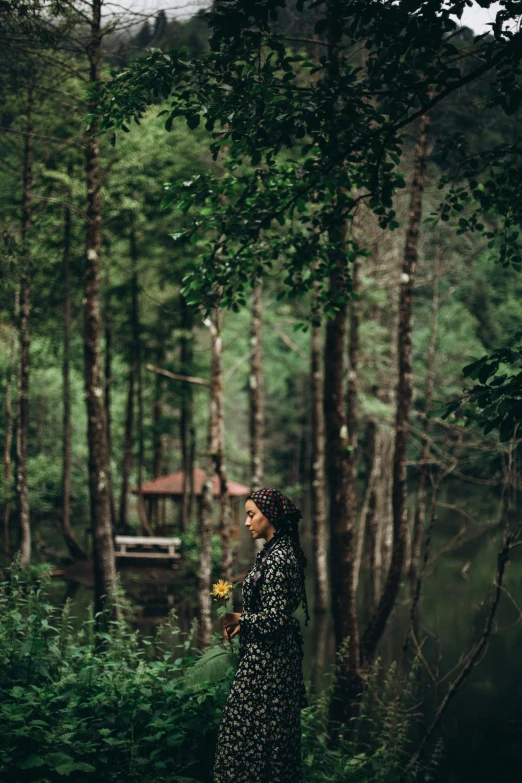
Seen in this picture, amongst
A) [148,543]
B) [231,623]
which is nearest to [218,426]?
[148,543]

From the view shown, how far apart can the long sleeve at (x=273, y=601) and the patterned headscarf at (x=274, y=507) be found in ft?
0.65

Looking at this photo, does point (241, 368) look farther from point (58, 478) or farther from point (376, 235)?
point (376, 235)

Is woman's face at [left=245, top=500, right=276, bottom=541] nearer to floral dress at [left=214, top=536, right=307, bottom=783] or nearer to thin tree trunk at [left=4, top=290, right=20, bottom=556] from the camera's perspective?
floral dress at [left=214, top=536, right=307, bottom=783]

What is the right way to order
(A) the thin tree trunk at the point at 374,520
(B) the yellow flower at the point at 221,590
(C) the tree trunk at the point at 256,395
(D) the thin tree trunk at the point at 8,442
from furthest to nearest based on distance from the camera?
(D) the thin tree trunk at the point at 8,442
(A) the thin tree trunk at the point at 374,520
(C) the tree trunk at the point at 256,395
(B) the yellow flower at the point at 221,590

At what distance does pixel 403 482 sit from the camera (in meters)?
9.98

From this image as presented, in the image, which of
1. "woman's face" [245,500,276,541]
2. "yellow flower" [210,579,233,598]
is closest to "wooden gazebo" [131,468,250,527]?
"yellow flower" [210,579,233,598]

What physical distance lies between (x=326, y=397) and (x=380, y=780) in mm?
4559

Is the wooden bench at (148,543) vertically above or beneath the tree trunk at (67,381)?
beneath

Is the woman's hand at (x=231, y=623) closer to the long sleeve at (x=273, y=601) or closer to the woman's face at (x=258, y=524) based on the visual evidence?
the long sleeve at (x=273, y=601)

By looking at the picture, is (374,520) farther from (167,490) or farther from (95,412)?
(95,412)

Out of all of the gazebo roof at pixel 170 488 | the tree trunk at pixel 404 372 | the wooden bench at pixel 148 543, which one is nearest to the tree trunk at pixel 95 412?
the tree trunk at pixel 404 372

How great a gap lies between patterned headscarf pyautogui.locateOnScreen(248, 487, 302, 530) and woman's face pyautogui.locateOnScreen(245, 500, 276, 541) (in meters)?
0.02

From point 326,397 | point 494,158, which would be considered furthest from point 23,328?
point 494,158

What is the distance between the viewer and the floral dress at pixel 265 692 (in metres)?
3.46
